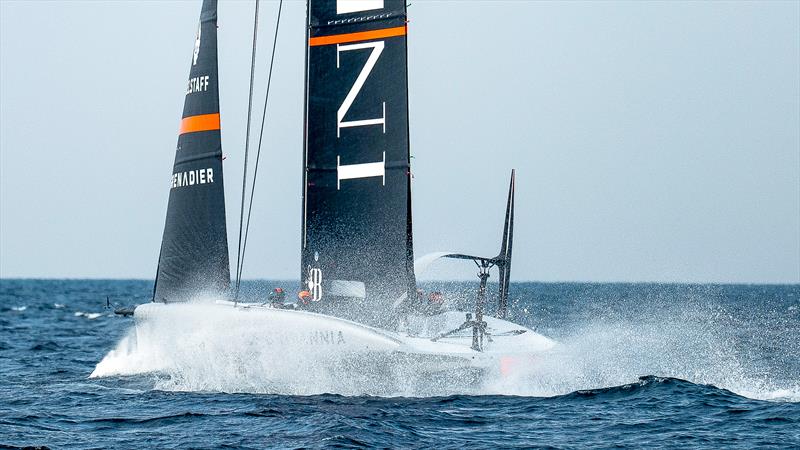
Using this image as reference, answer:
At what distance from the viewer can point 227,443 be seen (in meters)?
12.1

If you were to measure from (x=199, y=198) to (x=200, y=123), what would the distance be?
1.28m

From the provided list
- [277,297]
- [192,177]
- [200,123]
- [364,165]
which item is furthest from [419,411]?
[200,123]

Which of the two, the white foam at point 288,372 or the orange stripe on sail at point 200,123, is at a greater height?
the orange stripe on sail at point 200,123

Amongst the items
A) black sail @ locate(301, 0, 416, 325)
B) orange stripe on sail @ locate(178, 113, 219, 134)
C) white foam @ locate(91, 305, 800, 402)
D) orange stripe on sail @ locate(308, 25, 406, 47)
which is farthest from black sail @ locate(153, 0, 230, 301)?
orange stripe on sail @ locate(308, 25, 406, 47)

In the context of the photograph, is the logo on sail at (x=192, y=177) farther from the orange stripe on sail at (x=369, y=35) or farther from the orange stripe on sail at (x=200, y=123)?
the orange stripe on sail at (x=369, y=35)

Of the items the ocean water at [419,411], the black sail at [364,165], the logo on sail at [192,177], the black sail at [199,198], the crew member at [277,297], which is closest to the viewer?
the ocean water at [419,411]

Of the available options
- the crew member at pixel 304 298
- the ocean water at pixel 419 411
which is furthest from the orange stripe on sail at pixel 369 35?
the ocean water at pixel 419 411

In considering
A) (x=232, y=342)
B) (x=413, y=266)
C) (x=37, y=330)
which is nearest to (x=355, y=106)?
(x=413, y=266)

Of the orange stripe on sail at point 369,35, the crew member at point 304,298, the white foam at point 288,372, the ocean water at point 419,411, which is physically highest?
the orange stripe on sail at point 369,35

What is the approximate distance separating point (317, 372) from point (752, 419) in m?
5.71

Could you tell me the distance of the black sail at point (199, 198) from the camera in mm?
17953

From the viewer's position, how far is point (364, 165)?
16984 mm

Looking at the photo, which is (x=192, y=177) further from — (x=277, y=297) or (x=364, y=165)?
(x=364, y=165)

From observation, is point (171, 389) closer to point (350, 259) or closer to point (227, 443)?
point (350, 259)
